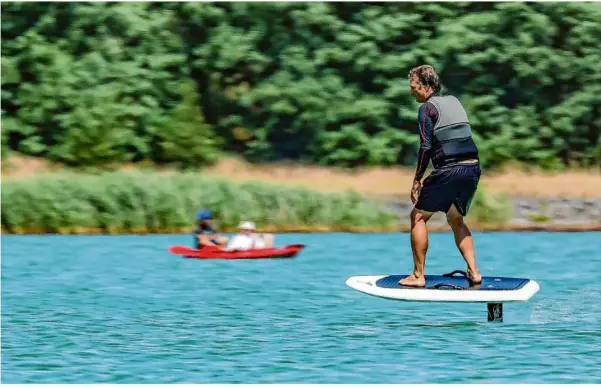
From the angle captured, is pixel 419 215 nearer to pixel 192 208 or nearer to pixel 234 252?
pixel 234 252

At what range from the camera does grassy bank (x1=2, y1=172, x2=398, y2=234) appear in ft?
94.8

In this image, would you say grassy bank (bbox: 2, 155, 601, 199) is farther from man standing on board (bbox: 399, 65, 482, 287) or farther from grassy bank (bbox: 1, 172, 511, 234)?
man standing on board (bbox: 399, 65, 482, 287)

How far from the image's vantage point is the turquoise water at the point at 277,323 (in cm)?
1260

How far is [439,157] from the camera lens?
548 inches

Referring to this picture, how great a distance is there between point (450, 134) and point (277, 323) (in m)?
3.14

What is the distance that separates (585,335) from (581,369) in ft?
6.44

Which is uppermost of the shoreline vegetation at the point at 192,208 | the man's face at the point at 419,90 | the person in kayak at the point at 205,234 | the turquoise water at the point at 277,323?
the man's face at the point at 419,90

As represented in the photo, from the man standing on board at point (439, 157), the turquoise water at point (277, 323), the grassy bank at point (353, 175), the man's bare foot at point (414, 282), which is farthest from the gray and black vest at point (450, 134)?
the grassy bank at point (353, 175)

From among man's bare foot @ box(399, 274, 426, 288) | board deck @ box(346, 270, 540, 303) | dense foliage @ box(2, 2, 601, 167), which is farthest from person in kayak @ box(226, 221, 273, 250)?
dense foliage @ box(2, 2, 601, 167)

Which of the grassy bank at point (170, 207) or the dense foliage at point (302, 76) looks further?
the dense foliage at point (302, 76)

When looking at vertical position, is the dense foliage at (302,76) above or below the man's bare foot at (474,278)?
below

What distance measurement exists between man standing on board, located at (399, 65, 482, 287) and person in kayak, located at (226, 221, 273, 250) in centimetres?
996

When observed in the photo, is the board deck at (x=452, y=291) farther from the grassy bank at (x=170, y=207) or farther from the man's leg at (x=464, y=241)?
the grassy bank at (x=170, y=207)

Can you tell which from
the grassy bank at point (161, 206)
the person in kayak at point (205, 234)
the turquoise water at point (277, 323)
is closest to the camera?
the turquoise water at point (277, 323)
